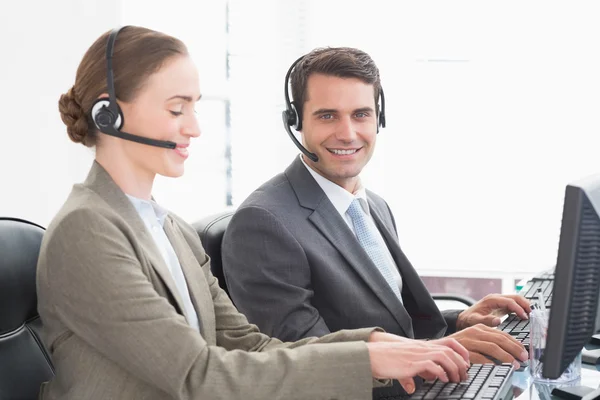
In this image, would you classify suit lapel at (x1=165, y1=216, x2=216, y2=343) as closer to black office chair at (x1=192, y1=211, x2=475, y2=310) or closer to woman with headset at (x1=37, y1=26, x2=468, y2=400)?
woman with headset at (x1=37, y1=26, x2=468, y2=400)

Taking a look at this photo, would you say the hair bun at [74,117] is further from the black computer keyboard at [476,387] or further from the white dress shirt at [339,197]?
the white dress shirt at [339,197]

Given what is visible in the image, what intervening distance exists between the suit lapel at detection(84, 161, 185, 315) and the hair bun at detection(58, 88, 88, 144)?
61 mm

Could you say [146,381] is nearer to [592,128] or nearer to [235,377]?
[235,377]

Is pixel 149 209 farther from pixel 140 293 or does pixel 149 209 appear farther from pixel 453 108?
pixel 453 108

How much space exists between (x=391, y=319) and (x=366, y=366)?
67 cm

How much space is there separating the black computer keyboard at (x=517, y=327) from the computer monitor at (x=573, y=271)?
20.7 inches

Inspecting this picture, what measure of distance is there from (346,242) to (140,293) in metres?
0.81

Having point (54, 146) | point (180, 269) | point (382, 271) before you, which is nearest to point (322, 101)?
point (382, 271)

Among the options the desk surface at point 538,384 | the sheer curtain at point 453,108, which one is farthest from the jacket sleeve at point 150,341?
the sheer curtain at point 453,108

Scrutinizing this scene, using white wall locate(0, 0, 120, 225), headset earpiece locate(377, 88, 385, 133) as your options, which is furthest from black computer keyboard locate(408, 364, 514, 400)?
white wall locate(0, 0, 120, 225)

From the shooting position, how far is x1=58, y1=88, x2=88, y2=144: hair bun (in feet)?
Answer: 4.52

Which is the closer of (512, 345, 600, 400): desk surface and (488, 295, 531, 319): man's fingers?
(512, 345, 600, 400): desk surface

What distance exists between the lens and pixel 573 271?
1.12 meters

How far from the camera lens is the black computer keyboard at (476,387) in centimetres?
125
